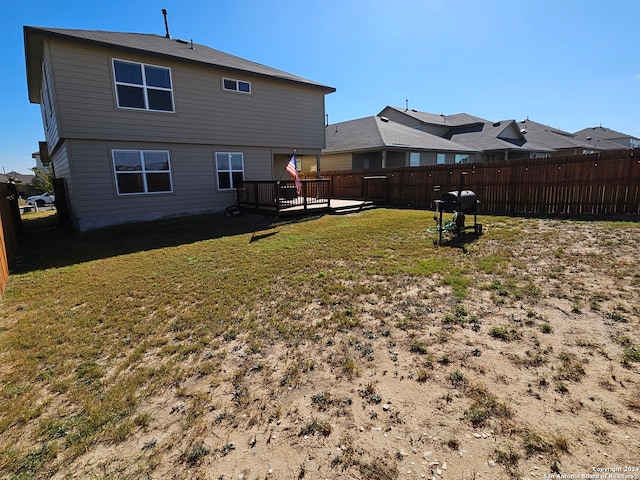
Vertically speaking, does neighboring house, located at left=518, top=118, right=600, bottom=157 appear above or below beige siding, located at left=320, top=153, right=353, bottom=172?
above

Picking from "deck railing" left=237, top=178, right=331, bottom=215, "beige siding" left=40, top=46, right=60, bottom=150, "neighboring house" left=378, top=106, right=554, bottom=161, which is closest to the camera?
"beige siding" left=40, top=46, right=60, bottom=150

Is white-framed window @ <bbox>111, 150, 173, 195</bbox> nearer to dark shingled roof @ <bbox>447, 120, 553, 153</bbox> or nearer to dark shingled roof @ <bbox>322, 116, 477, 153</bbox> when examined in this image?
dark shingled roof @ <bbox>322, 116, 477, 153</bbox>

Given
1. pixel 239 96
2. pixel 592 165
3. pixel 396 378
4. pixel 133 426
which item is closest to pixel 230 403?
pixel 133 426

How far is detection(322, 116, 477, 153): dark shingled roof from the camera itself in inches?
779

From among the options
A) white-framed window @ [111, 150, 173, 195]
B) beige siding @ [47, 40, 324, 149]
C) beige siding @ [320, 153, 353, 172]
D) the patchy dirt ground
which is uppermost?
beige siding @ [47, 40, 324, 149]

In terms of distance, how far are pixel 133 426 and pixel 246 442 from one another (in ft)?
3.17

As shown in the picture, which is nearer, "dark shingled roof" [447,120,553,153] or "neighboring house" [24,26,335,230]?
"neighboring house" [24,26,335,230]

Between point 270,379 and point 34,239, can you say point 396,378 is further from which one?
point 34,239

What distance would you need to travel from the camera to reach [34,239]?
10227mm

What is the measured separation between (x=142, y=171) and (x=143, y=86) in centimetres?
289

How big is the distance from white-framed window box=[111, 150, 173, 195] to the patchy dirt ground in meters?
9.35

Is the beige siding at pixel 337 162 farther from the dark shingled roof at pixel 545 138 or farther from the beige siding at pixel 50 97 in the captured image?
the dark shingled roof at pixel 545 138

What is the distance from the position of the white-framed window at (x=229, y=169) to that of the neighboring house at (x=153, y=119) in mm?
42

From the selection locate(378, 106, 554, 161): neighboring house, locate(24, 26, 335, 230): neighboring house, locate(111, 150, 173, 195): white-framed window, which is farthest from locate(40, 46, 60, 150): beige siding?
locate(378, 106, 554, 161): neighboring house
